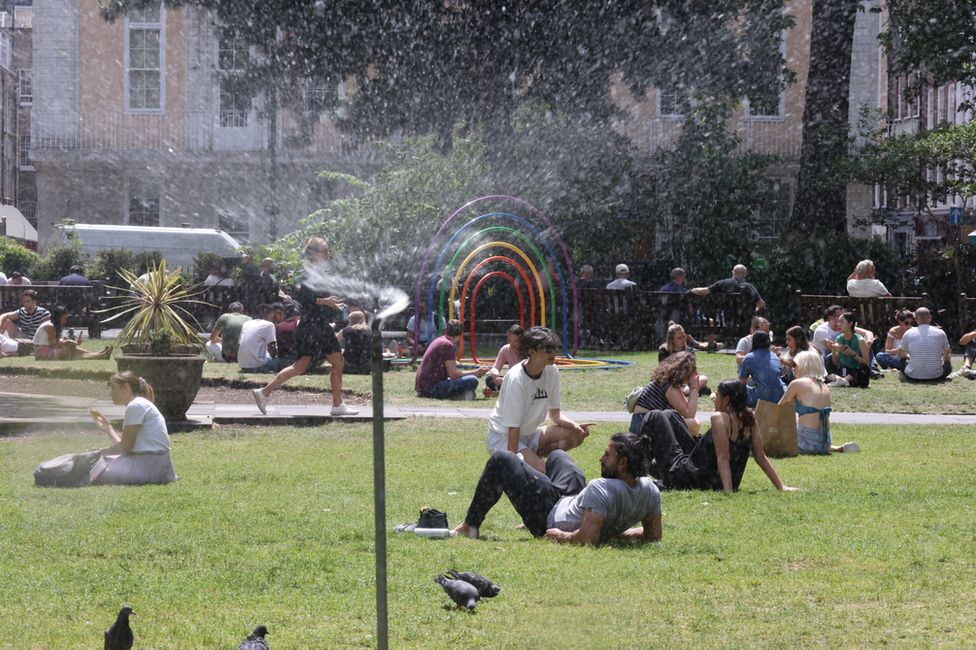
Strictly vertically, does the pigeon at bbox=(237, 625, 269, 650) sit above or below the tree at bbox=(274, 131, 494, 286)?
below

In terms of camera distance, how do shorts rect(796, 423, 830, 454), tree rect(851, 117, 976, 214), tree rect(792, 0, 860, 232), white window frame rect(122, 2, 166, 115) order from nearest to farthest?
shorts rect(796, 423, 830, 454), tree rect(851, 117, 976, 214), tree rect(792, 0, 860, 232), white window frame rect(122, 2, 166, 115)

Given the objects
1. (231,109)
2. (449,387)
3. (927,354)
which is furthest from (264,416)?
(231,109)

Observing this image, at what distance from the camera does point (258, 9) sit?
2852cm

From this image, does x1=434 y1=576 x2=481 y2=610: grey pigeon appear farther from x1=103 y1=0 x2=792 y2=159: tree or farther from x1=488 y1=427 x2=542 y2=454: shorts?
x1=103 y1=0 x2=792 y2=159: tree

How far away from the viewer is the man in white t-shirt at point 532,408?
8.92 metres

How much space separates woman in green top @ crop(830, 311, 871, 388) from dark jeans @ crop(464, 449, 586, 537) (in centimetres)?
976

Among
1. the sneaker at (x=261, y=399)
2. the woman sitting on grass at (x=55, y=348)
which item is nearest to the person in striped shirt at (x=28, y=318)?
the woman sitting on grass at (x=55, y=348)

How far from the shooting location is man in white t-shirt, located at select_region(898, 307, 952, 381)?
17.6 m

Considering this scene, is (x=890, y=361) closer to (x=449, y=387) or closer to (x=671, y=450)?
(x=449, y=387)

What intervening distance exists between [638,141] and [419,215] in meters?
9.37

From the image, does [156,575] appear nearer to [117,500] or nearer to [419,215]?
[117,500]

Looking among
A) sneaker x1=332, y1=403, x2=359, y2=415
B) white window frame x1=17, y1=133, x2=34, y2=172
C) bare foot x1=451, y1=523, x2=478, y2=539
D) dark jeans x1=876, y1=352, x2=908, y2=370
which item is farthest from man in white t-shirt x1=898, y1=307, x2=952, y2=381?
white window frame x1=17, y1=133, x2=34, y2=172

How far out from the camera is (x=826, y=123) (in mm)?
28719

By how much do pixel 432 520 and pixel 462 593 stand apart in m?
1.80
